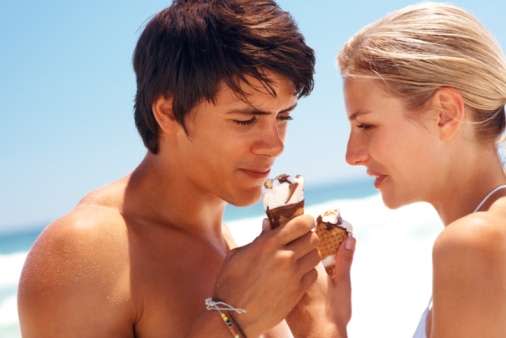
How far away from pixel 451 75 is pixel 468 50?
4.8 inches

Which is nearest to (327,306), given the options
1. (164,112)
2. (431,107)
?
(431,107)

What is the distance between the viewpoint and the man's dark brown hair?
11.1 feet

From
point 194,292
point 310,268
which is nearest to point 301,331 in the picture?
point 310,268

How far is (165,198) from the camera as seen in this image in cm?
350

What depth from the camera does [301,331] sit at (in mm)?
3215

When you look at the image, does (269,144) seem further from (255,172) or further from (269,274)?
(269,274)

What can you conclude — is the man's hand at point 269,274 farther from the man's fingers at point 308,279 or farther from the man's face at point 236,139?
the man's face at point 236,139

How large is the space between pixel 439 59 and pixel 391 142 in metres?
0.39

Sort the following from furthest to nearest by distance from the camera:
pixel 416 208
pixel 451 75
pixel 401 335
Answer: pixel 416 208, pixel 401 335, pixel 451 75

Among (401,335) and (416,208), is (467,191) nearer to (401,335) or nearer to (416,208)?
(401,335)

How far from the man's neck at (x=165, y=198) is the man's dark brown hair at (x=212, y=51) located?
231 mm

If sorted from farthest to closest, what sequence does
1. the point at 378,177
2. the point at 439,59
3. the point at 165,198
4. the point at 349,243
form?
the point at 165,198 < the point at 349,243 < the point at 378,177 < the point at 439,59

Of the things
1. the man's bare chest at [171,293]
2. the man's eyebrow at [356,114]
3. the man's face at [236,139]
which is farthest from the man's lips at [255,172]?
the man's eyebrow at [356,114]

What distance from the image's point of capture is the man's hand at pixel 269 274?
9.90ft
